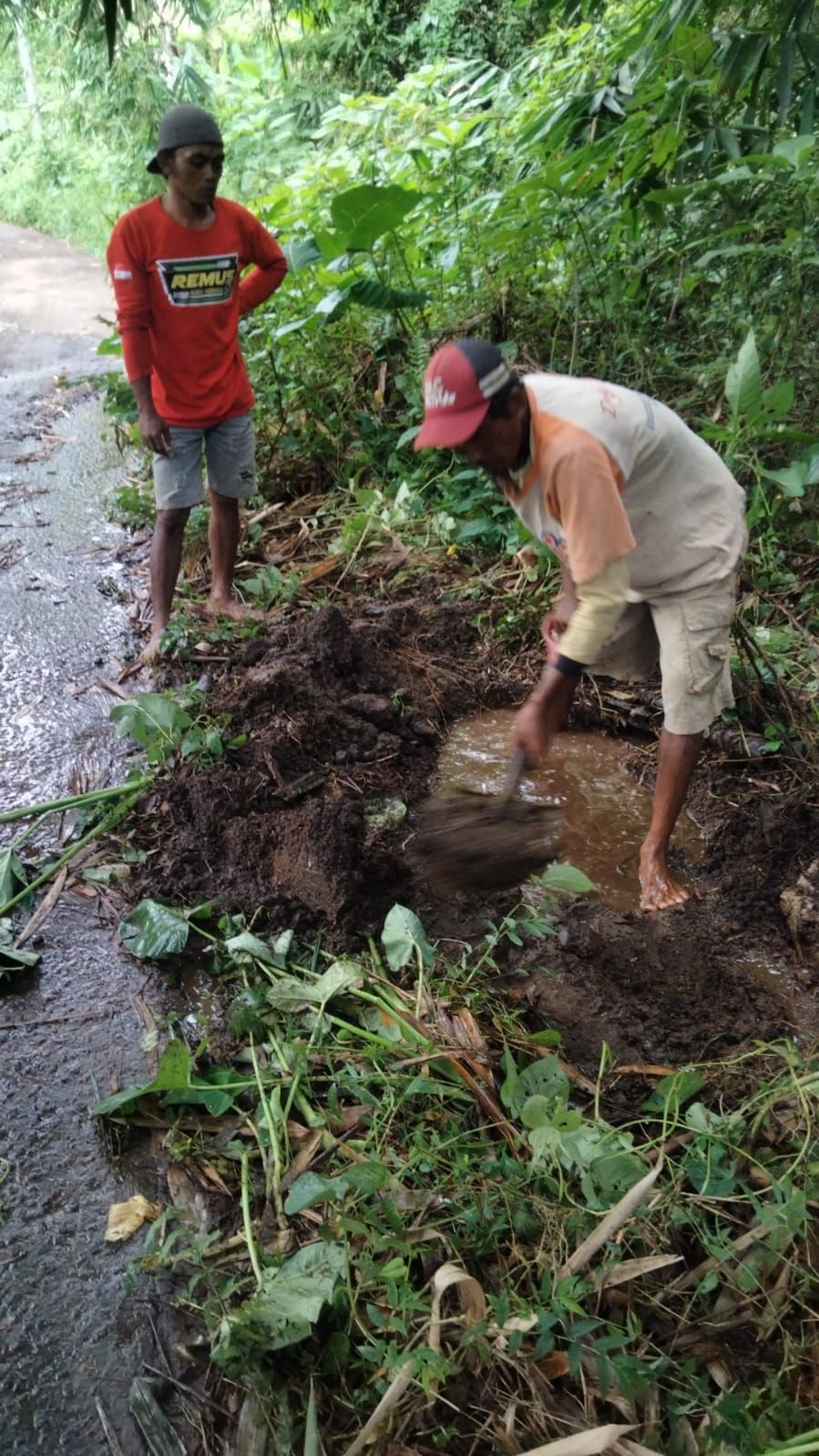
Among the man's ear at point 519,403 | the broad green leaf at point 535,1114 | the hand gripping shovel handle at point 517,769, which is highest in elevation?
the man's ear at point 519,403

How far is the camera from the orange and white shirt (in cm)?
201

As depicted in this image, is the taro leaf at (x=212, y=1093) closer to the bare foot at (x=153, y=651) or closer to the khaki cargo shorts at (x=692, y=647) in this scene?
the khaki cargo shorts at (x=692, y=647)

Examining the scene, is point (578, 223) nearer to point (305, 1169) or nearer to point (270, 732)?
point (270, 732)

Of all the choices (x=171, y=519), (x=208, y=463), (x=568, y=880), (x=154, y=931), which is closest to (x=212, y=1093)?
(x=154, y=931)

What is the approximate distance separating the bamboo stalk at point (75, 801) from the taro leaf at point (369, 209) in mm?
Answer: 2944

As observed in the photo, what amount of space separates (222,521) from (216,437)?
1.16 feet

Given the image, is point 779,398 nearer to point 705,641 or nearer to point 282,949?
point 705,641

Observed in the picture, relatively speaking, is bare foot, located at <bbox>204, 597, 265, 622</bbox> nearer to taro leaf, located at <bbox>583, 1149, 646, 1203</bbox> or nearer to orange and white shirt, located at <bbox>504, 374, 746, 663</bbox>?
orange and white shirt, located at <bbox>504, 374, 746, 663</bbox>

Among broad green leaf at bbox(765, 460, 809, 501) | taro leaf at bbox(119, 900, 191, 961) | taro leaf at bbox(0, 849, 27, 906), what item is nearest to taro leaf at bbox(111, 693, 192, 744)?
taro leaf at bbox(0, 849, 27, 906)

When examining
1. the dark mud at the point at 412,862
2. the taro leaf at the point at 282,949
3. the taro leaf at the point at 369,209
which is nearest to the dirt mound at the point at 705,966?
the dark mud at the point at 412,862

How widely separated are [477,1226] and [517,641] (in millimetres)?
2479

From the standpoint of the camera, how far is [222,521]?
12.9ft

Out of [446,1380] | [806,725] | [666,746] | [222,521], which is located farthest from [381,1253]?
[222,521]

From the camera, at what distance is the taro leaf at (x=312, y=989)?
224 centimetres
